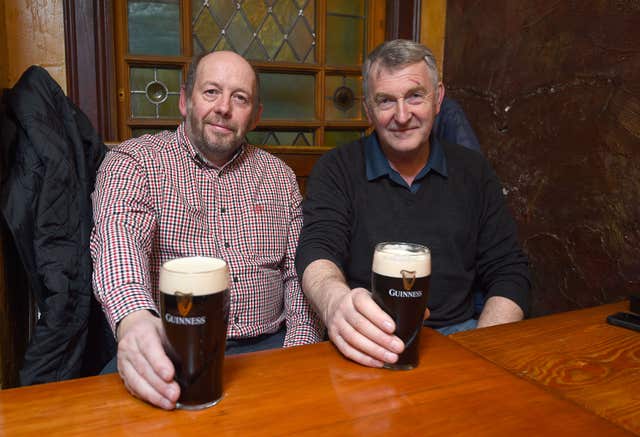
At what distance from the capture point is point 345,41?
8.77 ft

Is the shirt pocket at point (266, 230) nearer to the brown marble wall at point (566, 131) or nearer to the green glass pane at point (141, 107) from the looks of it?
the green glass pane at point (141, 107)

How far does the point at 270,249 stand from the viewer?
→ 1.65 m

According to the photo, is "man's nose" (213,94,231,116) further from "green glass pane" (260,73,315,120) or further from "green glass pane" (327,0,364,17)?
"green glass pane" (327,0,364,17)

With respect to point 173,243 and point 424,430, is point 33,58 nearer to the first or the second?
point 173,243

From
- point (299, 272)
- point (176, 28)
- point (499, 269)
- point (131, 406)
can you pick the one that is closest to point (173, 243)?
point (299, 272)

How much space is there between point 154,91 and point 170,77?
104 mm

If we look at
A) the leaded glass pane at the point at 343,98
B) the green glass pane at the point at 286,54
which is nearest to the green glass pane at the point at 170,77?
the green glass pane at the point at 286,54

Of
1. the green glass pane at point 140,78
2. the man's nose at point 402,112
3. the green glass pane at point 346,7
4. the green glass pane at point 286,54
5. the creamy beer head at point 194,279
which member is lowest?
the creamy beer head at point 194,279

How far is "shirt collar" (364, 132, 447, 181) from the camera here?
1558 mm

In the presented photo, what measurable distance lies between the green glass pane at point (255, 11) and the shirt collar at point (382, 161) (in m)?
1.16

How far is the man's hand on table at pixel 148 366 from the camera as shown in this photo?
660 millimetres

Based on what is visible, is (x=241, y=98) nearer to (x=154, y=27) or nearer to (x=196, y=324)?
(x=154, y=27)

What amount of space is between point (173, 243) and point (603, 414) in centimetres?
118

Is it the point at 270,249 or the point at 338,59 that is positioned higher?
the point at 338,59
